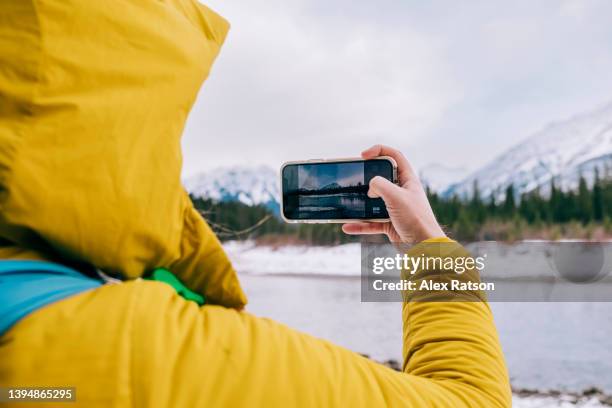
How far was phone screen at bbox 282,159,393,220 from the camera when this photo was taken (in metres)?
1.18

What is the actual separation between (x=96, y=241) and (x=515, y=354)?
4.66m

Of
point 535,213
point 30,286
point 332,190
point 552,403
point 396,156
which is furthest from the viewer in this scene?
point 535,213

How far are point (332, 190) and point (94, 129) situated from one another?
91cm

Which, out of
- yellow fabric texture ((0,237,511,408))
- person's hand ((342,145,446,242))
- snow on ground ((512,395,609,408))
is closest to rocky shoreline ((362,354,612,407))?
snow on ground ((512,395,609,408))

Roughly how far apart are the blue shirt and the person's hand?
557 mm

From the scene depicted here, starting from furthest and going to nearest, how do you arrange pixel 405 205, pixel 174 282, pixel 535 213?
pixel 535 213 < pixel 405 205 < pixel 174 282

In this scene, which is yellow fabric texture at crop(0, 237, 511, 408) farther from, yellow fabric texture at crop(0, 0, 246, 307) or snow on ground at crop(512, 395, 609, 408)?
snow on ground at crop(512, 395, 609, 408)

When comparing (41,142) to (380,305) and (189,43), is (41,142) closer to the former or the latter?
(189,43)

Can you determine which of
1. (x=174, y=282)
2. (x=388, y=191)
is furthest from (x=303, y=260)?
(x=174, y=282)

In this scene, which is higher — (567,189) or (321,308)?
(567,189)

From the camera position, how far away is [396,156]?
1109mm

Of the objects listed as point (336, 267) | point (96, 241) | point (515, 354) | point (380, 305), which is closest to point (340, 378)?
point (96, 241)

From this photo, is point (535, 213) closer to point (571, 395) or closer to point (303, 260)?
point (303, 260)

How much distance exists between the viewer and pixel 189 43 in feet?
1.49
